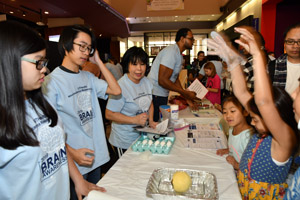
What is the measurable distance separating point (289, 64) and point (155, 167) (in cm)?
155

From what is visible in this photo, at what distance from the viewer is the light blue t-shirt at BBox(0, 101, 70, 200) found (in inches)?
31.5

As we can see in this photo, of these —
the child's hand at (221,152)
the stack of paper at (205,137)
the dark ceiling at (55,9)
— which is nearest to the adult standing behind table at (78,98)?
the stack of paper at (205,137)

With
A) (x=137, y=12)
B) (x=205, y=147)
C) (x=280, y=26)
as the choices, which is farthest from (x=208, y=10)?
(x=205, y=147)

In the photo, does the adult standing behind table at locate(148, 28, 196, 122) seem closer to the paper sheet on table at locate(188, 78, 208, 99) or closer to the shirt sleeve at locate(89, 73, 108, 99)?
the paper sheet on table at locate(188, 78, 208, 99)

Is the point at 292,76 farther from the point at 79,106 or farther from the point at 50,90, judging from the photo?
the point at 50,90

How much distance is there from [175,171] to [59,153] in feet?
1.91

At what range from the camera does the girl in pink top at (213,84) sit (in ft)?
12.0

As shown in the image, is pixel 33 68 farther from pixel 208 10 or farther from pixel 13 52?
pixel 208 10

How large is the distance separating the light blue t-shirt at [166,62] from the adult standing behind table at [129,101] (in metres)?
0.82

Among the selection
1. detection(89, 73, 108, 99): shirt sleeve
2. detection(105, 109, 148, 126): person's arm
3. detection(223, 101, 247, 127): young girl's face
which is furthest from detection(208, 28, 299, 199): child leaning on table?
detection(89, 73, 108, 99): shirt sleeve

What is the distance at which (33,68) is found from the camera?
0.82m

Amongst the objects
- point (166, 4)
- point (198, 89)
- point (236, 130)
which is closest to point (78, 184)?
point (236, 130)

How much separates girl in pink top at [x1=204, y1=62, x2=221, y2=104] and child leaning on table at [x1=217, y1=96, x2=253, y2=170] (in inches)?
78.5

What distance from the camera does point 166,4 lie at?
24.4 feet
